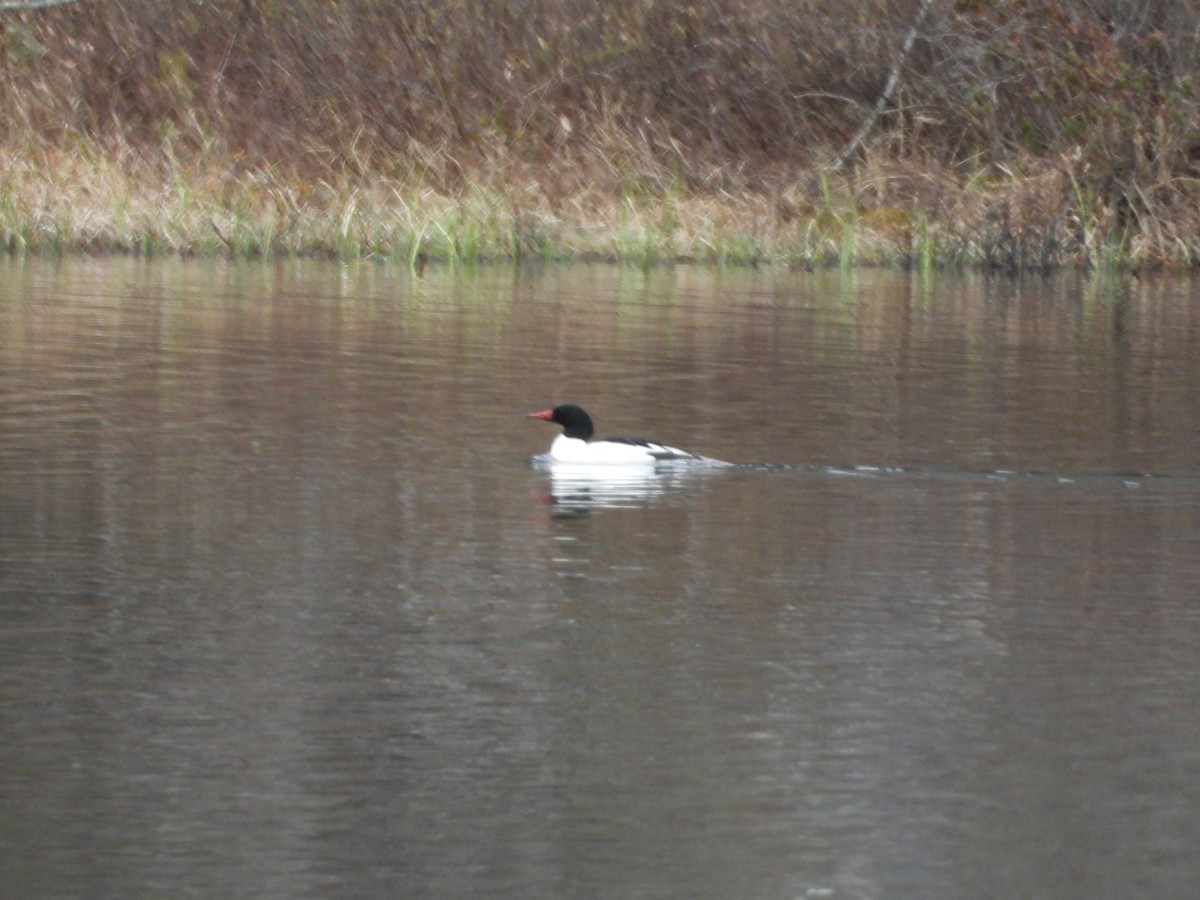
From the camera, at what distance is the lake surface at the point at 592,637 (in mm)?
4785

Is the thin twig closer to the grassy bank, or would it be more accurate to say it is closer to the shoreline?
the grassy bank

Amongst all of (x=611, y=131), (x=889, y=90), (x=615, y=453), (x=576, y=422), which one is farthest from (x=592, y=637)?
(x=889, y=90)

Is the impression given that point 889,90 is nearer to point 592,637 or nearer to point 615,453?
point 615,453

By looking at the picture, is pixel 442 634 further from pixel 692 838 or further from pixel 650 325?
pixel 650 325

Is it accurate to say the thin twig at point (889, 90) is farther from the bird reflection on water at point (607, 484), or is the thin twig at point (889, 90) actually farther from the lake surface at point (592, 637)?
the bird reflection on water at point (607, 484)

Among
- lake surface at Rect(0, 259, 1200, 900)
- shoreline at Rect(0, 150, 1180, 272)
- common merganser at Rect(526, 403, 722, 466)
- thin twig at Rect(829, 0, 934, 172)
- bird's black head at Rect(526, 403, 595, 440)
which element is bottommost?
lake surface at Rect(0, 259, 1200, 900)

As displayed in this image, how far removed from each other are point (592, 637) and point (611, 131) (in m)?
21.1

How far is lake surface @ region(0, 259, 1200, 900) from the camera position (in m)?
4.79

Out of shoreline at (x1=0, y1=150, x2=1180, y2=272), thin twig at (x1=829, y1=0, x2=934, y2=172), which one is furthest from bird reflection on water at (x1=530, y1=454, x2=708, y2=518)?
thin twig at (x1=829, y1=0, x2=934, y2=172)

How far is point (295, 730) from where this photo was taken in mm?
5547

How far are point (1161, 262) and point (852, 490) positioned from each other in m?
16.0

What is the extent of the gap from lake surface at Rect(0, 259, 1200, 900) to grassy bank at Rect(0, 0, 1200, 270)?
10869 millimetres

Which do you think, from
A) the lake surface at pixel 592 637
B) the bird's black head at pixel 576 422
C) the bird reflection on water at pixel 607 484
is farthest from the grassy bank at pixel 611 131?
the bird reflection on water at pixel 607 484

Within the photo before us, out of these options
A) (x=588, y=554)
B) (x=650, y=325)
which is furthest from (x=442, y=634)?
(x=650, y=325)
